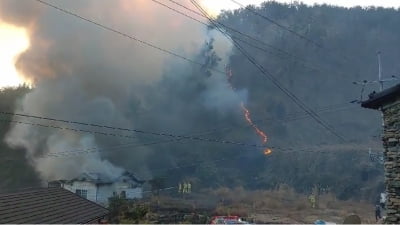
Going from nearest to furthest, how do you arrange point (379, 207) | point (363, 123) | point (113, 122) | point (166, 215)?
point (379, 207) < point (166, 215) < point (113, 122) < point (363, 123)

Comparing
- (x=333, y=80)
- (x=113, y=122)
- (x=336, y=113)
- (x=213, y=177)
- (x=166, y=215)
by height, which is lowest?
(x=166, y=215)

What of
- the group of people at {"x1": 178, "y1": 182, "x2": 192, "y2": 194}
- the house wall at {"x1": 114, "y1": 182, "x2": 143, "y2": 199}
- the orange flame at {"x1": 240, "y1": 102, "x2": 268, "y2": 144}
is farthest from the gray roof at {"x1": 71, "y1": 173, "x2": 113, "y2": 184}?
the orange flame at {"x1": 240, "y1": 102, "x2": 268, "y2": 144}

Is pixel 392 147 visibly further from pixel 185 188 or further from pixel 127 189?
pixel 185 188

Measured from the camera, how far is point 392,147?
11.5m

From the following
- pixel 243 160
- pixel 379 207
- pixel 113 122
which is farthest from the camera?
pixel 243 160

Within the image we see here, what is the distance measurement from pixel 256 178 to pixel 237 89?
26.4m

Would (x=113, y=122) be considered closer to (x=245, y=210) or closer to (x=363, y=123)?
(x=245, y=210)

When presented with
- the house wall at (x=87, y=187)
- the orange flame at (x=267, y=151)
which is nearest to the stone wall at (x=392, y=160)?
the house wall at (x=87, y=187)

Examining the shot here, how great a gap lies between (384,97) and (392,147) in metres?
1.49

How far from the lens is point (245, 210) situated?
33.8 m

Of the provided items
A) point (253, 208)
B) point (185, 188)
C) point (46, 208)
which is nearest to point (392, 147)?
point (46, 208)

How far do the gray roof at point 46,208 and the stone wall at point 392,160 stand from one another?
12201mm

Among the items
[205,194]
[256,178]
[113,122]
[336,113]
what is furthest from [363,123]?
[113,122]

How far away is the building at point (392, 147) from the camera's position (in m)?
11.2
